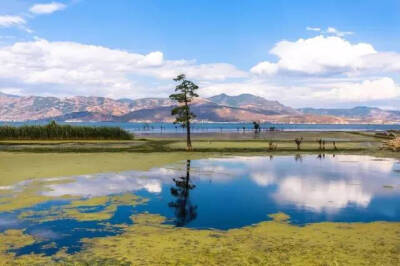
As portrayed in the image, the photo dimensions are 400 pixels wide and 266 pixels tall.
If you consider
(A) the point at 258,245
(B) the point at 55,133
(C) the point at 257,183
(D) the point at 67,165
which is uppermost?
(B) the point at 55,133

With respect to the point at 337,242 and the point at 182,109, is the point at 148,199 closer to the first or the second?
the point at 337,242

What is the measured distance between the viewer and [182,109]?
63531 millimetres

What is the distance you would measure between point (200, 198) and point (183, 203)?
6.51ft

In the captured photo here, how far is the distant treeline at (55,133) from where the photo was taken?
87.2m

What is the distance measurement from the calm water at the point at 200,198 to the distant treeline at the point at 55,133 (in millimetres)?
52829

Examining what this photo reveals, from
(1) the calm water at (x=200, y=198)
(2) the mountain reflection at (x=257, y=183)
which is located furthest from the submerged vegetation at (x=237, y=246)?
(2) the mountain reflection at (x=257, y=183)

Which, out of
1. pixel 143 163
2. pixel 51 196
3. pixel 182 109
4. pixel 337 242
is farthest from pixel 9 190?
pixel 182 109

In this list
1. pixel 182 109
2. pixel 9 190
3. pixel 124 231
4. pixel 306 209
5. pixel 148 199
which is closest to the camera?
pixel 124 231

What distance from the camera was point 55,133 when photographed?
8794 centimetres

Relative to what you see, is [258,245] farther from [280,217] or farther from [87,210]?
[87,210]

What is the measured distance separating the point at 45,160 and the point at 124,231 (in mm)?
33124

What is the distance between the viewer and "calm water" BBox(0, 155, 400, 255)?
1997cm

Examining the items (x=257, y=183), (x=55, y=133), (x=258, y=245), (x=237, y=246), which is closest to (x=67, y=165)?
(x=257, y=183)

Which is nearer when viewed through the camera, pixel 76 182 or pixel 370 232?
pixel 370 232
